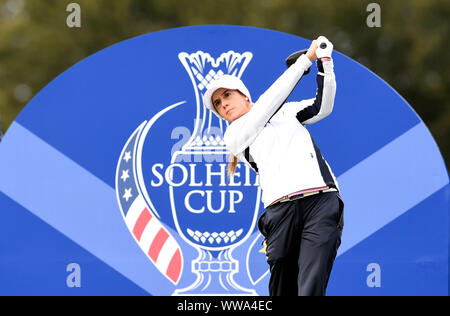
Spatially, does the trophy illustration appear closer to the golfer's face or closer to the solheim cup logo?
the solheim cup logo

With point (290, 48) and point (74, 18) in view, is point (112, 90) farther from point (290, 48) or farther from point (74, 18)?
point (290, 48)

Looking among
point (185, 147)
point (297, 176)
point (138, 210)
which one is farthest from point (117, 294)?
point (297, 176)

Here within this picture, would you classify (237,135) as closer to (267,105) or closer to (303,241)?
(267,105)

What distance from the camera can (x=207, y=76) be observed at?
5.70 m

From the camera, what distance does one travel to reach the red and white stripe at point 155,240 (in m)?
5.63

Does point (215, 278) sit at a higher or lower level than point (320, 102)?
lower

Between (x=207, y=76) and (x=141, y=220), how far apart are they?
40.2 inches

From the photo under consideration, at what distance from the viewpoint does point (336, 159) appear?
5.68 metres

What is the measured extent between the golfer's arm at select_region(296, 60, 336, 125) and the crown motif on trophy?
115 cm

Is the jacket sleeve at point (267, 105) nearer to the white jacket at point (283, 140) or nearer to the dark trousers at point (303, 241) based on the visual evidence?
the white jacket at point (283, 140)

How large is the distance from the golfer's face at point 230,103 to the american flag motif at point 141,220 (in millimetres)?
1186

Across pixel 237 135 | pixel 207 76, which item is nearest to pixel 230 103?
pixel 237 135

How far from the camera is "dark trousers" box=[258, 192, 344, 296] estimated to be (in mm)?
4234

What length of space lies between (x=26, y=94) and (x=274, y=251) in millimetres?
9246
